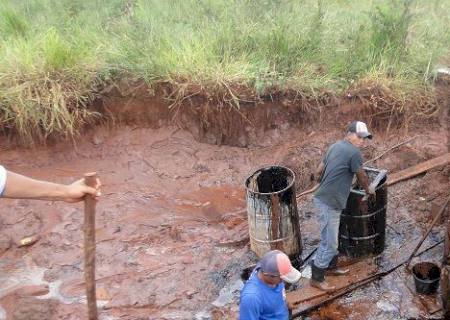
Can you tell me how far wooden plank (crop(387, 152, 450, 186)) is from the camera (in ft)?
21.7

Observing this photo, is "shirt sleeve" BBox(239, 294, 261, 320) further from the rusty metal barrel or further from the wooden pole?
the rusty metal barrel

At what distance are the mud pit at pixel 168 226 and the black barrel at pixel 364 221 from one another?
288 mm

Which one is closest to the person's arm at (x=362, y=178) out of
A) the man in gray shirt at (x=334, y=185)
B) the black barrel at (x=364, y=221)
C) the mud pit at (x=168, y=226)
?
the man in gray shirt at (x=334, y=185)

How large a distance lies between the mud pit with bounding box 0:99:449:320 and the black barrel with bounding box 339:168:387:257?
0.29 metres

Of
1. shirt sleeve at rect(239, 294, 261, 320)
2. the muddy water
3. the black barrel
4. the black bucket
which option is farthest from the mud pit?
shirt sleeve at rect(239, 294, 261, 320)

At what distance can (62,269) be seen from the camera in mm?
5590

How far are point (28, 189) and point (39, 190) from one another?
7 centimetres

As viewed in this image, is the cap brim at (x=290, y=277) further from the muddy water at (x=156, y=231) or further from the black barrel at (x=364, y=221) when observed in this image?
the black barrel at (x=364, y=221)

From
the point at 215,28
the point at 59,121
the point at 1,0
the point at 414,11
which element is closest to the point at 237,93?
the point at 215,28

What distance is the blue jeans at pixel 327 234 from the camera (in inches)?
202

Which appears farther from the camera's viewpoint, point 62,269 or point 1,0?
point 1,0

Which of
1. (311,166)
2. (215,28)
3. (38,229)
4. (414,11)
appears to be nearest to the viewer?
(38,229)

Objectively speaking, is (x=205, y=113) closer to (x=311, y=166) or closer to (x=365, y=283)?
(x=311, y=166)

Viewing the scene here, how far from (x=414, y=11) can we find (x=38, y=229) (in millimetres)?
6961
